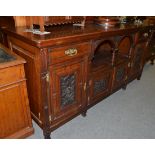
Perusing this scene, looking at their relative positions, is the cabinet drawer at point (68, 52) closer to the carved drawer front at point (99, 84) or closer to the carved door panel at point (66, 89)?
the carved door panel at point (66, 89)

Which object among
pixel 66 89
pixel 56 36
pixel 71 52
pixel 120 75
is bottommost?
pixel 120 75

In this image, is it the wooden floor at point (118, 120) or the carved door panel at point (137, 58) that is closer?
the wooden floor at point (118, 120)

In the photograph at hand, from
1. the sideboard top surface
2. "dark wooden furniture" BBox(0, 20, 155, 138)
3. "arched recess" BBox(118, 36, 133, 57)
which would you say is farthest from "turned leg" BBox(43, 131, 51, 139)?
"arched recess" BBox(118, 36, 133, 57)

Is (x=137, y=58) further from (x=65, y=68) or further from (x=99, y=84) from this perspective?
(x=65, y=68)

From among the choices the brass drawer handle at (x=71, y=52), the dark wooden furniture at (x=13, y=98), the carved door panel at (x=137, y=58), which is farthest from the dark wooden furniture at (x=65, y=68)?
the carved door panel at (x=137, y=58)

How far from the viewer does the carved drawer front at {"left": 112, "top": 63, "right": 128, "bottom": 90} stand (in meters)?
2.11

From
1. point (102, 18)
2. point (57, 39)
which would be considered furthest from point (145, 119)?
point (57, 39)

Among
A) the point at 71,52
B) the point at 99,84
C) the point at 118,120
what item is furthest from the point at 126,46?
the point at 71,52

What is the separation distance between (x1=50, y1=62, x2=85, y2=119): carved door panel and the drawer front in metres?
0.25

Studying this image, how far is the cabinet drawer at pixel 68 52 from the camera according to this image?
127cm

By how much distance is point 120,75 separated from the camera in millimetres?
2236

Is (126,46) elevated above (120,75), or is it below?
above

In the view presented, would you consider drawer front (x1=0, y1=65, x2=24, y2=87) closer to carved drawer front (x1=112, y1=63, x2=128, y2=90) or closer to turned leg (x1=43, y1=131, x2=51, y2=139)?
turned leg (x1=43, y1=131, x2=51, y2=139)

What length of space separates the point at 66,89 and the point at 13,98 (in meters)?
0.47
